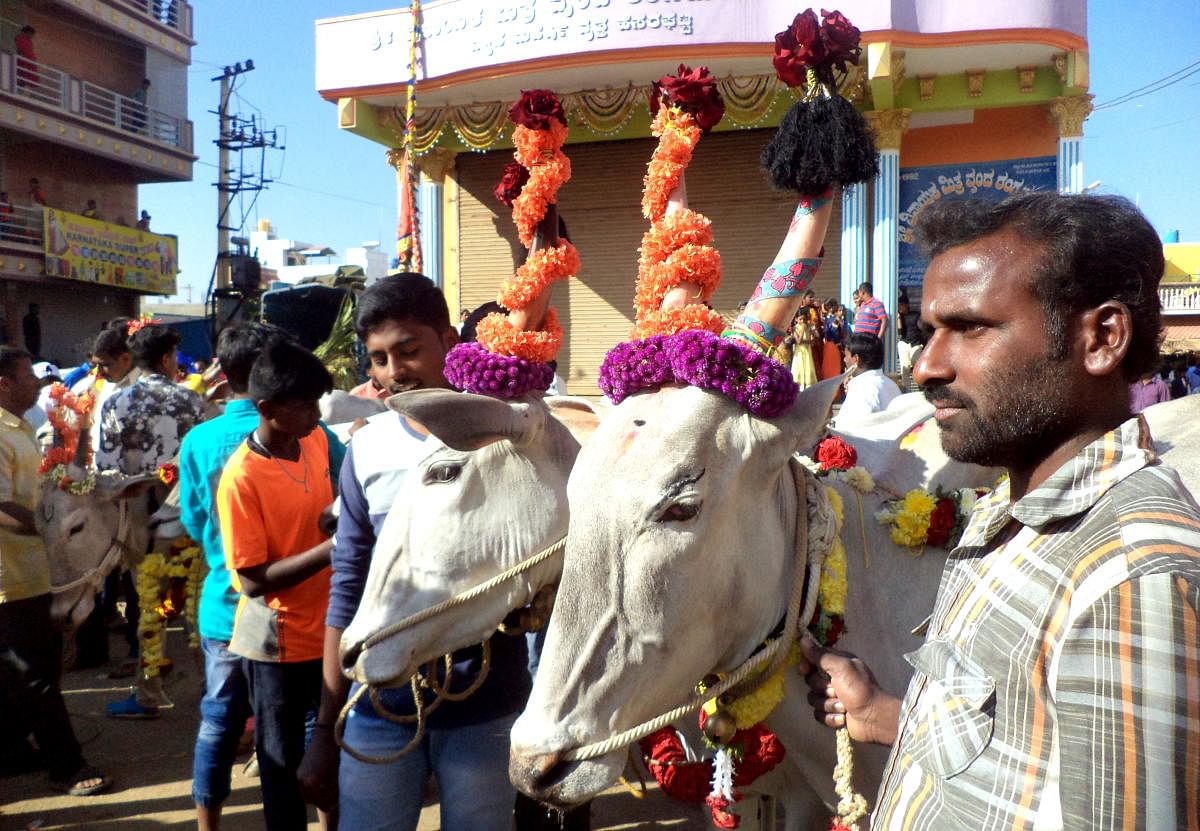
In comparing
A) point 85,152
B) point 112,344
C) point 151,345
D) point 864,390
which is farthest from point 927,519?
point 85,152

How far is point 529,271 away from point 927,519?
4.66 ft

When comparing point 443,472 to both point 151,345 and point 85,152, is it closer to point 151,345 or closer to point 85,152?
point 151,345

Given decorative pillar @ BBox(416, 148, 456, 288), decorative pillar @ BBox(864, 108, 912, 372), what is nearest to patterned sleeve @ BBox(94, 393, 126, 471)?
decorative pillar @ BBox(416, 148, 456, 288)

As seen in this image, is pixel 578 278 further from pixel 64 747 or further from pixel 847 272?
pixel 64 747

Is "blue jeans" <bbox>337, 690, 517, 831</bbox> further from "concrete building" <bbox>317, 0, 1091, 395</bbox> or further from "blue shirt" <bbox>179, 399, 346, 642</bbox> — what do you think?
"concrete building" <bbox>317, 0, 1091, 395</bbox>

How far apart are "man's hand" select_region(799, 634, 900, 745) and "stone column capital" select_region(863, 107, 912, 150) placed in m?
9.48

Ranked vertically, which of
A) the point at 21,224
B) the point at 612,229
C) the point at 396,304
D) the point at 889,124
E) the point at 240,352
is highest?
the point at 21,224

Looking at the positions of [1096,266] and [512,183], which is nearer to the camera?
[1096,266]

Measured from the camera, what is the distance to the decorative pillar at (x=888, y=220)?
10.3 metres

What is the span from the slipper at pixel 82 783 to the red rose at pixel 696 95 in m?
4.92

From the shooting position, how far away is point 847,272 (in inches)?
413

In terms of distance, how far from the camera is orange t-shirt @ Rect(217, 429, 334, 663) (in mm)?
3373

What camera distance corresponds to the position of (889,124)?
33.8 feet

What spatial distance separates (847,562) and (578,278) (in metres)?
10.7
